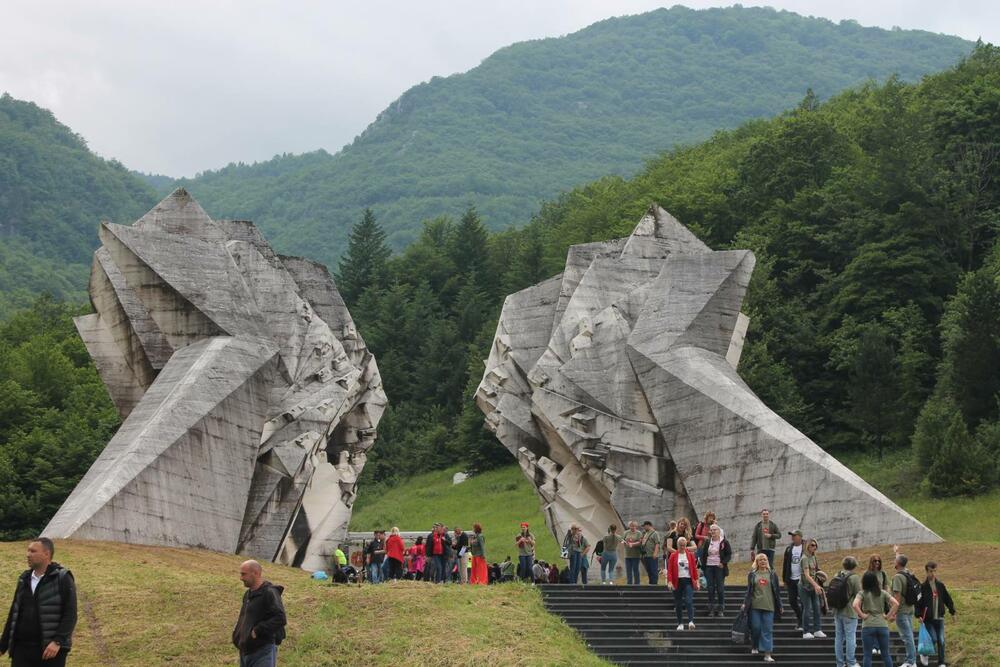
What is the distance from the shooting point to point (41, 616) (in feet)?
38.4

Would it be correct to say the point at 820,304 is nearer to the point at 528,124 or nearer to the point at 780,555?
the point at 780,555

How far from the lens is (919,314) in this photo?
51.5m

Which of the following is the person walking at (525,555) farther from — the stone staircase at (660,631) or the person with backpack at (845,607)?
the person with backpack at (845,607)

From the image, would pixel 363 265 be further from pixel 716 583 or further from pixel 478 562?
pixel 716 583

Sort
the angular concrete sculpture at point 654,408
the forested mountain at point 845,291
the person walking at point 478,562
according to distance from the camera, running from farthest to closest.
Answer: the forested mountain at point 845,291 < the angular concrete sculpture at point 654,408 < the person walking at point 478,562

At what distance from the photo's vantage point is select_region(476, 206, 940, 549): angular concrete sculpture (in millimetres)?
27234

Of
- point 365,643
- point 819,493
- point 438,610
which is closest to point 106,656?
point 365,643

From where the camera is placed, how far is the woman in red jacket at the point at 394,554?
1005 inches

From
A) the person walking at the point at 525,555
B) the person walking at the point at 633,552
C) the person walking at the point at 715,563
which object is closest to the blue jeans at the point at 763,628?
the person walking at the point at 715,563

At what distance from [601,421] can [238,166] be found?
16029cm

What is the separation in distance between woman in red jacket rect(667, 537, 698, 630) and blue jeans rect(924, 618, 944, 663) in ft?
10.8

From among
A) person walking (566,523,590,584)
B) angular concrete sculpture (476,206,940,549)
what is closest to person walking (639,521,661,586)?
person walking (566,523,590,584)

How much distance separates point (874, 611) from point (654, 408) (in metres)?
13.6

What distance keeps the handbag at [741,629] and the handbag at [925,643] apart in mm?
2073
